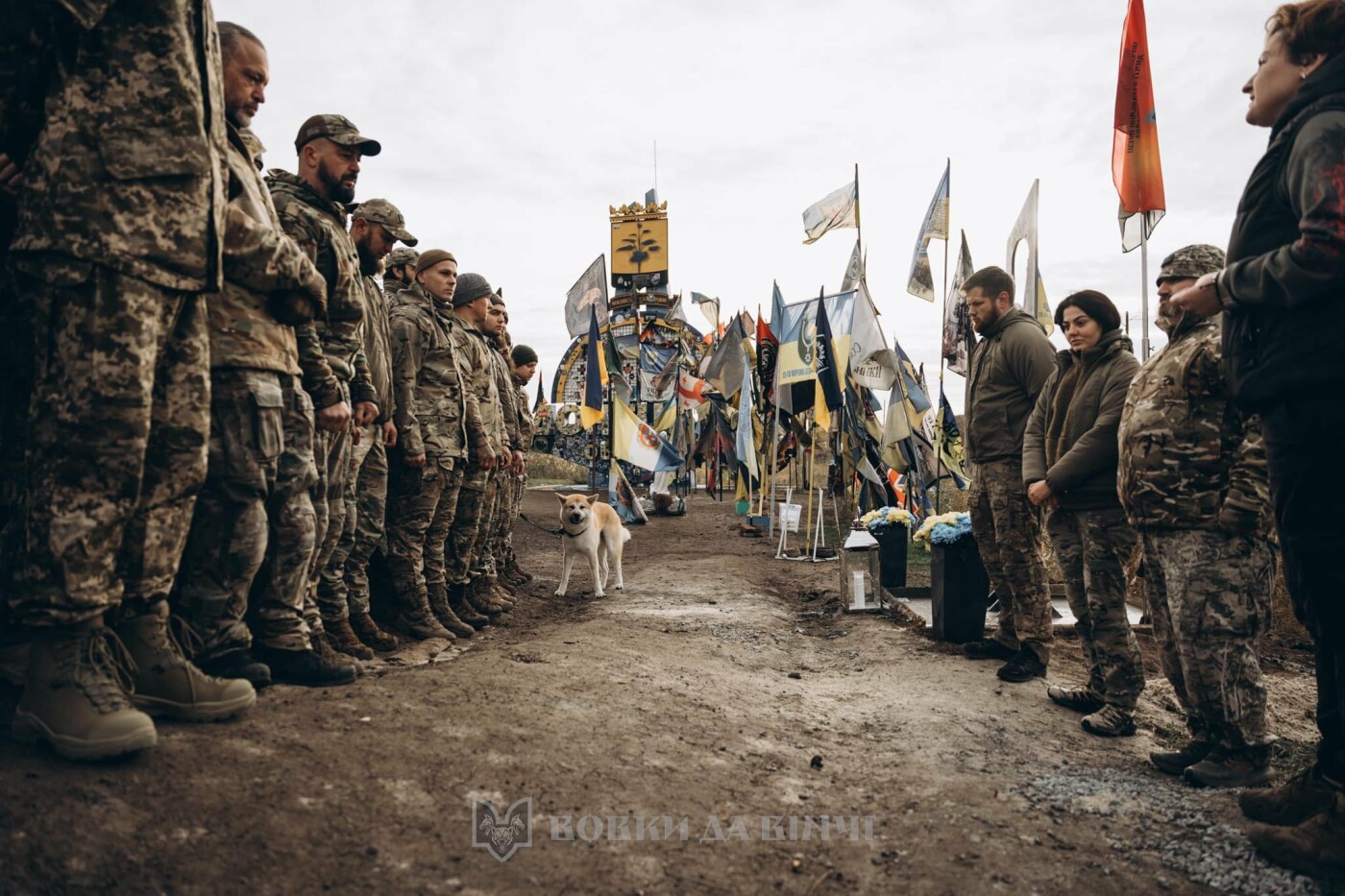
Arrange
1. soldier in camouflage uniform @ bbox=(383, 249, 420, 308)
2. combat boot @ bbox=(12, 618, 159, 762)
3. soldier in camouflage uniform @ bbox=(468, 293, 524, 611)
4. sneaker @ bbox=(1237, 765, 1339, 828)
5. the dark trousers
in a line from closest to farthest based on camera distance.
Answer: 1. combat boot @ bbox=(12, 618, 159, 762)
2. the dark trousers
3. sneaker @ bbox=(1237, 765, 1339, 828)
4. soldier in camouflage uniform @ bbox=(383, 249, 420, 308)
5. soldier in camouflage uniform @ bbox=(468, 293, 524, 611)

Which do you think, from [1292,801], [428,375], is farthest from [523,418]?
[1292,801]

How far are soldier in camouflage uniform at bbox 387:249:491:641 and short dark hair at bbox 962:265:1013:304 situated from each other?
11.9 feet

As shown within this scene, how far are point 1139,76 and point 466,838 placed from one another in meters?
7.57

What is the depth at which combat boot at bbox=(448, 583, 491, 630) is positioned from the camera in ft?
21.1

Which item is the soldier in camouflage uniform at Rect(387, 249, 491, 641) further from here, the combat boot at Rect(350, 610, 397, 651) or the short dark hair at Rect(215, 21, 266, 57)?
the short dark hair at Rect(215, 21, 266, 57)

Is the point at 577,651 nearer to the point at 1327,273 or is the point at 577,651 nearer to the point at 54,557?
the point at 54,557

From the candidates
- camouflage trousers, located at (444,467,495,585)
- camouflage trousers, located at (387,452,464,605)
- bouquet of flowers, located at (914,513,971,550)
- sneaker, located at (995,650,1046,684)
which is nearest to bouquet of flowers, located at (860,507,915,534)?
bouquet of flowers, located at (914,513,971,550)

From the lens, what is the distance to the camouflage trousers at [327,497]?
3.91 meters

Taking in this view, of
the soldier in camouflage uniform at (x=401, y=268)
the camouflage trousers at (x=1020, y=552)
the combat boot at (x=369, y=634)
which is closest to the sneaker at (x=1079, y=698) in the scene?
the camouflage trousers at (x=1020, y=552)

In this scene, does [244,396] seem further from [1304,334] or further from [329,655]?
[1304,334]

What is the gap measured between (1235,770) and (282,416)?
13.2 ft

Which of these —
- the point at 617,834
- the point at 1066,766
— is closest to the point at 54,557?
the point at 617,834

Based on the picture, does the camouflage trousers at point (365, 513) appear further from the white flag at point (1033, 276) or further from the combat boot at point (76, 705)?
the white flag at point (1033, 276)

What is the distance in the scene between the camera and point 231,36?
337cm
